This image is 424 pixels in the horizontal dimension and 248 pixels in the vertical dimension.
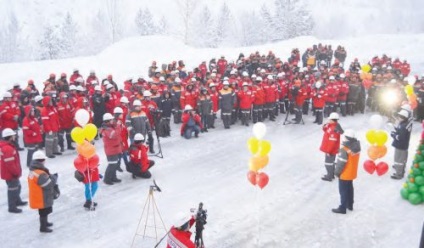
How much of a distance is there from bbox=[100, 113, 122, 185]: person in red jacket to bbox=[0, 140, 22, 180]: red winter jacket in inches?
97.3

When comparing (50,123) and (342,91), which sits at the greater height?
(342,91)

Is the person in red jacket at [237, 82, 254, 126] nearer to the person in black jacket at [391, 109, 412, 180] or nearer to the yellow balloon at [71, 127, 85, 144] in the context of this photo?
the person in black jacket at [391, 109, 412, 180]

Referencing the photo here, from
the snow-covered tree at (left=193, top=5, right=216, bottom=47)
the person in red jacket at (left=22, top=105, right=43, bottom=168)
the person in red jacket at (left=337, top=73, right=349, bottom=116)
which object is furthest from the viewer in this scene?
the snow-covered tree at (left=193, top=5, right=216, bottom=47)

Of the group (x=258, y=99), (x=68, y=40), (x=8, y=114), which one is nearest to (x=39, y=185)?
(x=8, y=114)

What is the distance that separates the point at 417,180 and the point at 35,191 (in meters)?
9.25

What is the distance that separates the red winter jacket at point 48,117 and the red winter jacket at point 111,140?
2982mm

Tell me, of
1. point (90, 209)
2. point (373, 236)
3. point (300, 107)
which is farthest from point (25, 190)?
point (300, 107)

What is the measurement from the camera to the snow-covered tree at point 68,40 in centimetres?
6931

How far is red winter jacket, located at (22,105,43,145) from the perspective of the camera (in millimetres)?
13828

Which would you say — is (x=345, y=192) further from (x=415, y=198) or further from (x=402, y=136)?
(x=402, y=136)

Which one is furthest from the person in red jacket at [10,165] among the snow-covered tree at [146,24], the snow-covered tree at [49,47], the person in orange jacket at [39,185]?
the snow-covered tree at [146,24]

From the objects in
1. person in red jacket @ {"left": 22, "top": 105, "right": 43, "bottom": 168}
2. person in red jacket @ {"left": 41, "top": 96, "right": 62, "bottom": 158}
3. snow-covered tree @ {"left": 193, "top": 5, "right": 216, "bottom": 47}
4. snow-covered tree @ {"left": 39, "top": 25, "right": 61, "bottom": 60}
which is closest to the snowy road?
person in red jacket @ {"left": 41, "top": 96, "right": 62, "bottom": 158}

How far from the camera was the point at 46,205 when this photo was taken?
384 inches

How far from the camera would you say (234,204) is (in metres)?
11.6
